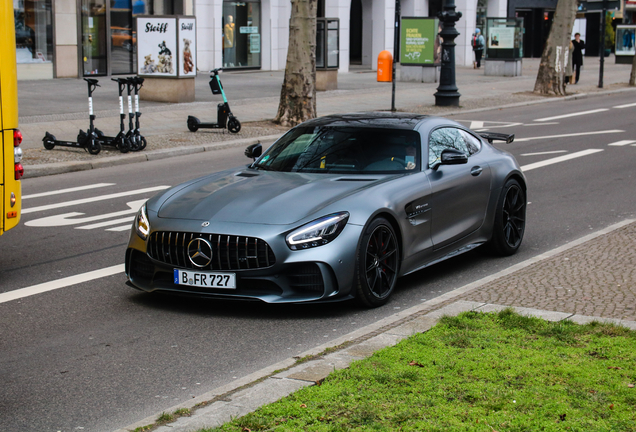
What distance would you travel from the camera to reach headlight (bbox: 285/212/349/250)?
6.39 metres

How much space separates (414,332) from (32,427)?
239 cm

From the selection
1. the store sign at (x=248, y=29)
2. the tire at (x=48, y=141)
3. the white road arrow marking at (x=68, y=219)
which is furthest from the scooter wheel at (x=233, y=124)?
the store sign at (x=248, y=29)

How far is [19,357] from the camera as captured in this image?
5.68 metres

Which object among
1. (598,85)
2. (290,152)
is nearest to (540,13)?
(598,85)

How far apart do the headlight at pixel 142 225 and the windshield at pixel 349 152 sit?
131cm

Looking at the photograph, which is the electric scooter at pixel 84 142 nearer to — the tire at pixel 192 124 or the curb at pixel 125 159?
the curb at pixel 125 159

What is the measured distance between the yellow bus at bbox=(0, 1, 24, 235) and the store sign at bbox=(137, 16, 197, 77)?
47.8 feet

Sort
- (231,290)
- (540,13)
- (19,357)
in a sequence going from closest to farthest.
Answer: (19,357) < (231,290) < (540,13)

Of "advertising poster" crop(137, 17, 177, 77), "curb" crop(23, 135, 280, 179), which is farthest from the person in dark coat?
"curb" crop(23, 135, 280, 179)

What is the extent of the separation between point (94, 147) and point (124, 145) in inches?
21.8

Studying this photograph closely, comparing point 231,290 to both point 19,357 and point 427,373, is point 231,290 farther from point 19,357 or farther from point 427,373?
point 427,373

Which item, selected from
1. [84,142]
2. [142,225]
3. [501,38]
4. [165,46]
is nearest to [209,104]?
[165,46]

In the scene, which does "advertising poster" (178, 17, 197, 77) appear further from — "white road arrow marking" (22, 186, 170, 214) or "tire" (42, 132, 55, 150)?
"white road arrow marking" (22, 186, 170, 214)

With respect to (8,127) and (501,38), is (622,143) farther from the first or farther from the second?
(501,38)
